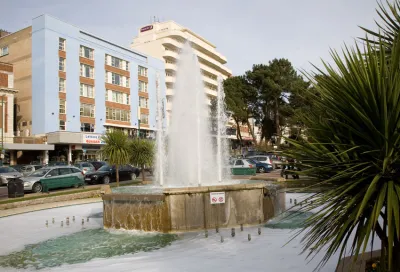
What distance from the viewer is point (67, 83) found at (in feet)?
153

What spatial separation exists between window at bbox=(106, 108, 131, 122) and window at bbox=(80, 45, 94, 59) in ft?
26.7

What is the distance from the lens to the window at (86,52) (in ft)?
160

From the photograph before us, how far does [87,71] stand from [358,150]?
5006 cm

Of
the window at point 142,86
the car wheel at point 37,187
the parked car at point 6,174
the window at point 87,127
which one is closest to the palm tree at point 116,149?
the car wheel at point 37,187

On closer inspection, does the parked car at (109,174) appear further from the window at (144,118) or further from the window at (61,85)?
the window at (144,118)

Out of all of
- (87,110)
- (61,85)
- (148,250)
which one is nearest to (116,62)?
(87,110)

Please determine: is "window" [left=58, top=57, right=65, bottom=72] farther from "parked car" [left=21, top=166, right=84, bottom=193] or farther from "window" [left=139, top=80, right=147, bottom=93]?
"parked car" [left=21, top=166, right=84, bottom=193]

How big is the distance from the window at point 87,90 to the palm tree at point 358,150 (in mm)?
48602

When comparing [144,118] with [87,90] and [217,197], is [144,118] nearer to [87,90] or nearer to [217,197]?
[87,90]

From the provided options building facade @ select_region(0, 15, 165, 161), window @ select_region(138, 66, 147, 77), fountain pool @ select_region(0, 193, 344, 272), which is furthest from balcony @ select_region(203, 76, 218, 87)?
fountain pool @ select_region(0, 193, 344, 272)

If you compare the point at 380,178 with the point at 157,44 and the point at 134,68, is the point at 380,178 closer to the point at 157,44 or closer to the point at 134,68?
the point at 134,68

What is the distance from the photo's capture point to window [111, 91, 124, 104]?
2141 inches

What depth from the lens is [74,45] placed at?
47.4 meters

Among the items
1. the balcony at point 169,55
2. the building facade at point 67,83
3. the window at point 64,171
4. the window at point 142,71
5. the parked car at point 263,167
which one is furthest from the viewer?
the balcony at point 169,55
